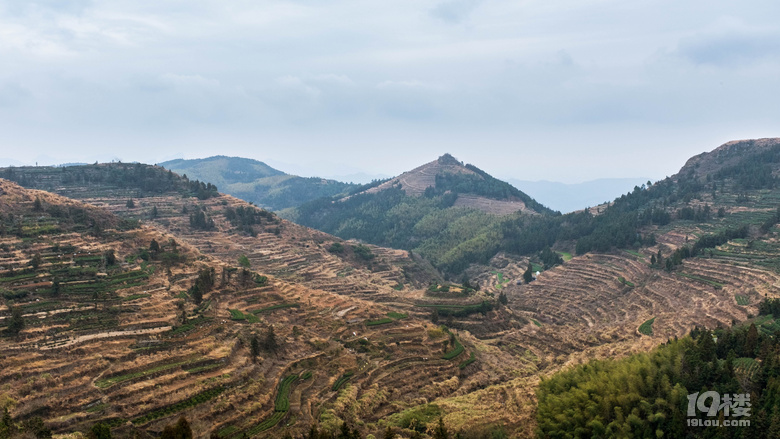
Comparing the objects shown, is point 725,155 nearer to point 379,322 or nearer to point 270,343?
point 379,322

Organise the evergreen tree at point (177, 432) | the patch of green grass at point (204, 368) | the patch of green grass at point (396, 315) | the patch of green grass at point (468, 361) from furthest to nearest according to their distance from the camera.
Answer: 1. the patch of green grass at point (396, 315)
2. the patch of green grass at point (468, 361)
3. the patch of green grass at point (204, 368)
4. the evergreen tree at point (177, 432)

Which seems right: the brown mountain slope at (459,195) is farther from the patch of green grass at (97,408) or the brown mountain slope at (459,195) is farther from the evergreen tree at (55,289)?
the patch of green grass at (97,408)

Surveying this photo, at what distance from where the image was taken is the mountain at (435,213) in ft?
410

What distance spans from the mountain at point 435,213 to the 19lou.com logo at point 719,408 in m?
83.5

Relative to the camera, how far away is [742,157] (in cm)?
11875

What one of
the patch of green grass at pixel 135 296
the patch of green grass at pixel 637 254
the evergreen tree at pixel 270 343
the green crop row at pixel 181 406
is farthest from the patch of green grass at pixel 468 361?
the patch of green grass at pixel 637 254

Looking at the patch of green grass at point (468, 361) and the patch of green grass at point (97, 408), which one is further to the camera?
the patch of green grass at point (468, 361)

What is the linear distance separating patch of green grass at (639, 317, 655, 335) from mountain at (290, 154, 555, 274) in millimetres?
56308

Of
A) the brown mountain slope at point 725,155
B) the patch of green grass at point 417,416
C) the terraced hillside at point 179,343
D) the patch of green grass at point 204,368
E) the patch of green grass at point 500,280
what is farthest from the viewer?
the brown mountain slope at point 725,155

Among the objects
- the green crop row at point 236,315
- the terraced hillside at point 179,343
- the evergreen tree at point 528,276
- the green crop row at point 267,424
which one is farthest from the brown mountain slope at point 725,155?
the green crop row at point 267,424

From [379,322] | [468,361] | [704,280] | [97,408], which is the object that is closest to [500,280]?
[704,280]

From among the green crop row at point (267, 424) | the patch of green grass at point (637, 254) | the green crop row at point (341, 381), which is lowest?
the green crop row at point (341, 381)

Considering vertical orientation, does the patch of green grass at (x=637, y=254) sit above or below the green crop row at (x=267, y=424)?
above

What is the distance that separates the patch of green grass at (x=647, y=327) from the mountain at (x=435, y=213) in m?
56.3
